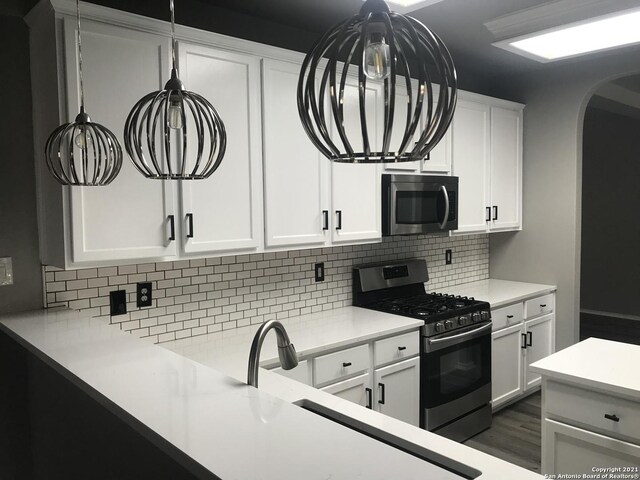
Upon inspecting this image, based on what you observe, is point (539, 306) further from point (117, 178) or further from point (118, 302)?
point (117, 178)

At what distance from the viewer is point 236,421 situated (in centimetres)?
116

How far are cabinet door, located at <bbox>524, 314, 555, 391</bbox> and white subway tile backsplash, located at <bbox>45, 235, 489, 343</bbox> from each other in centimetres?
121

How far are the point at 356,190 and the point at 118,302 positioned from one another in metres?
1.45

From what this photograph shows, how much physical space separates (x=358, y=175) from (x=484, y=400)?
5.77ft

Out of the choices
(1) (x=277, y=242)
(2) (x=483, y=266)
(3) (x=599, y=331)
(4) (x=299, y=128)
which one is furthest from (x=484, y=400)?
(3) (x=599, y=331)

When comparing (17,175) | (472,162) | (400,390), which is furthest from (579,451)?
(17,175)

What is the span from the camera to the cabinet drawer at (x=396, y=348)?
277 centimetres

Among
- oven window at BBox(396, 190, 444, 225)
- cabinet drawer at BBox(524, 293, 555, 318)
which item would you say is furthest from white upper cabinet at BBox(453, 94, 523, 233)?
cabinet drawer at BBox(524, 293, 555, 318)

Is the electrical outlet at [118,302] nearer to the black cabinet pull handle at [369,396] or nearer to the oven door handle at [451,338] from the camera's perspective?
the black cabinet pull handle at [369,396]

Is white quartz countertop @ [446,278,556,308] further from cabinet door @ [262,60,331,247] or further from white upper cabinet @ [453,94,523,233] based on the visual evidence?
cabinet door @ [262,60,331,247]

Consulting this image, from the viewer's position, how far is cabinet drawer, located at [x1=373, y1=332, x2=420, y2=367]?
2771mm

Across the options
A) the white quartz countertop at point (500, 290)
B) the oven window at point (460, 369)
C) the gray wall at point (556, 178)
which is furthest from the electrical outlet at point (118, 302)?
the gray wall at point (556, 178)

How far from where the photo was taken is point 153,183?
7.26 feet

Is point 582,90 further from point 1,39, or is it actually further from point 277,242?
point 1,39
